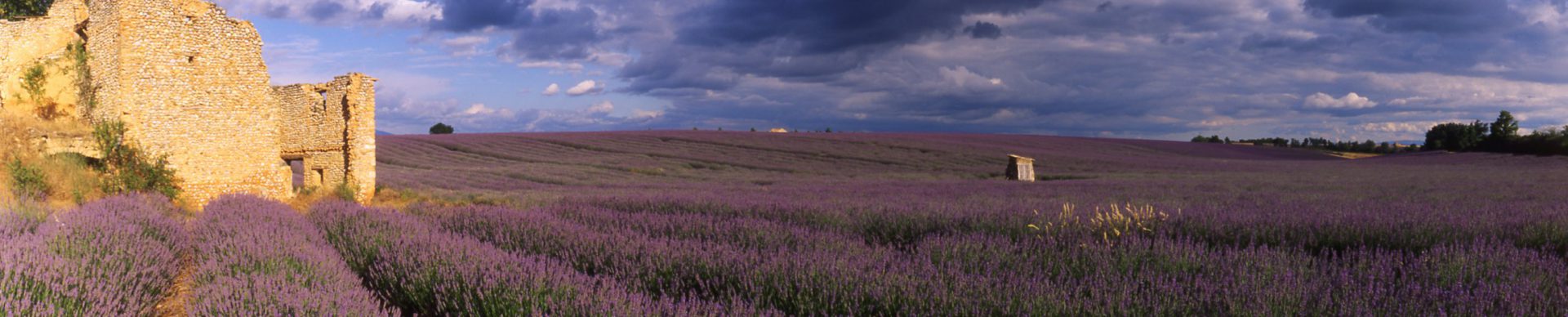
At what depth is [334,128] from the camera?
36.9 feet

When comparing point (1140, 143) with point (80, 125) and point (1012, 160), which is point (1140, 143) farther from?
point (80, 125)

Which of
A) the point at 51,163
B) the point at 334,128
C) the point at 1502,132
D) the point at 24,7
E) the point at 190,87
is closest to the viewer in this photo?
the point at 51,163

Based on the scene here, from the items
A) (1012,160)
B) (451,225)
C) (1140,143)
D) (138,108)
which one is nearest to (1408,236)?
(451,225)

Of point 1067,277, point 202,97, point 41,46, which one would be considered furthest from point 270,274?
point 41,46

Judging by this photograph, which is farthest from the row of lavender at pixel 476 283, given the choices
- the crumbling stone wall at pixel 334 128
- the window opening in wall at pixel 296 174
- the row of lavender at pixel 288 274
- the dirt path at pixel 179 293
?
the window opening in wall at pixel 296 174

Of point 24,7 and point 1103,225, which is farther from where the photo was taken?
point 24,7

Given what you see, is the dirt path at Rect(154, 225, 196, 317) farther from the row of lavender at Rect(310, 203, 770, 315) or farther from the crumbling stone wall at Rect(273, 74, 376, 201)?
the crumbling stone wall at Rect(273, 74, 376, 201)

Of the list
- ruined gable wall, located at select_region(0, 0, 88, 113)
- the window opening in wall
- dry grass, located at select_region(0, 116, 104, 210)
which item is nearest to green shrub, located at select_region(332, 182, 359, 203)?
the window opening in wall

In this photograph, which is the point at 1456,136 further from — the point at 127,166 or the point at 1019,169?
the point at 127,166

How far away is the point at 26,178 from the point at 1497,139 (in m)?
43.2

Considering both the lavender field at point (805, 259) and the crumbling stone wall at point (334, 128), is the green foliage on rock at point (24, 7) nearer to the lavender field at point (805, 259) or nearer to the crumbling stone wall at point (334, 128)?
the crumbling stone wall at point (334, 128)

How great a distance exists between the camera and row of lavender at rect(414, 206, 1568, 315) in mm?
2355

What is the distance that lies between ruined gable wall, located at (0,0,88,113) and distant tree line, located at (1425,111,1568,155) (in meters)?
37.7

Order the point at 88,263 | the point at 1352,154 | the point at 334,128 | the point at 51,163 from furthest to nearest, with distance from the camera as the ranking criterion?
1. the point at 1352,154
2. the point at 334,128
3. the point at 51,163
4. the point at 88,263
